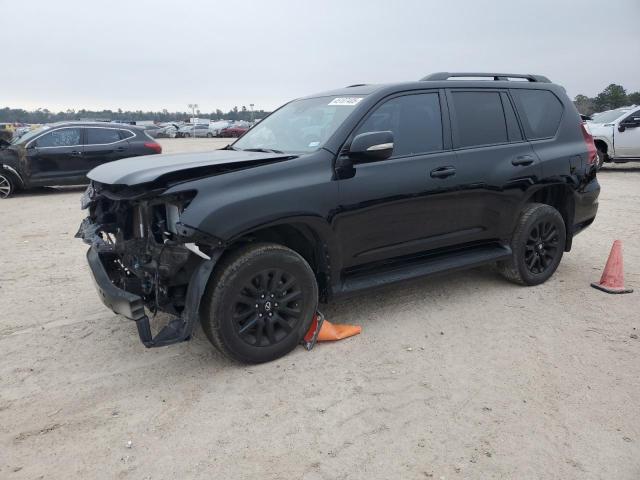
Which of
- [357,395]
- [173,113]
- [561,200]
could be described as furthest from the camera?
[173,113]

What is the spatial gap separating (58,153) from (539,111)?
9739 millimetres

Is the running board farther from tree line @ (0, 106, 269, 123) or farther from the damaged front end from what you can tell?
tree line @ (0, 106, 269, 123)

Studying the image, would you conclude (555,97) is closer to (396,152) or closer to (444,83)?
(444,83)

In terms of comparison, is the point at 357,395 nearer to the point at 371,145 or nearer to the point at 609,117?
the point at 371,145

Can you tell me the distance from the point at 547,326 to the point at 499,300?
624mm

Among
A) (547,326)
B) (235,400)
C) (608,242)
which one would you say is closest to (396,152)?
(547,326)

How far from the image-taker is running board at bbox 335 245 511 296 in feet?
12.8

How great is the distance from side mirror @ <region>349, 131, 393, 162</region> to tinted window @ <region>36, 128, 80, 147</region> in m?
9.49

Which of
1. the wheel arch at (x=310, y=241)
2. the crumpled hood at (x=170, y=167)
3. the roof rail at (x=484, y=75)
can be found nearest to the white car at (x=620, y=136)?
the roof rail at (x=484, y=75)

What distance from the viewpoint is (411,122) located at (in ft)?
13.7

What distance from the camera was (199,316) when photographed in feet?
11.2

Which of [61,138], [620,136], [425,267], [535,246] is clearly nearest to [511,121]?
[535,246]

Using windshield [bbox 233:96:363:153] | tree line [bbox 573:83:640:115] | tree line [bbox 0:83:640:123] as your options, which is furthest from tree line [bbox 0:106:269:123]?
windshield [bbox 233:96:363:153]

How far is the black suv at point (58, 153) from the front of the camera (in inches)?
426
